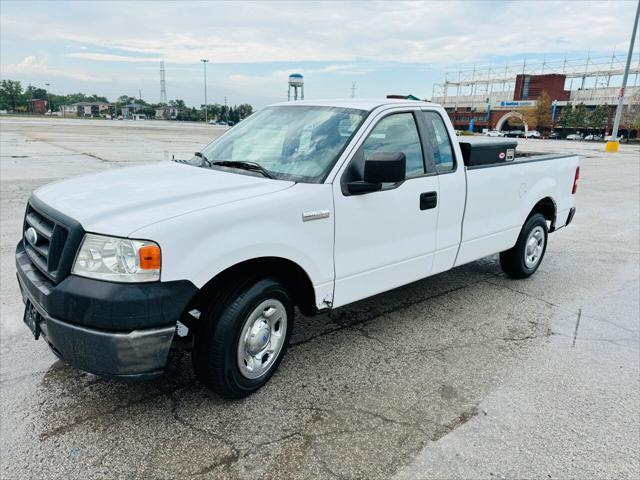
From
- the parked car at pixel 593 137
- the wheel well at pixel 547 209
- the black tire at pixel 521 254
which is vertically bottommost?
the parked car at pixel 593 137

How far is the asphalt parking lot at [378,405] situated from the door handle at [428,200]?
1084 mm

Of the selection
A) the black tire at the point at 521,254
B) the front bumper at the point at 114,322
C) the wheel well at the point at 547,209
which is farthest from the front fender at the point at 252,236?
the wheel well at the point at 547,209

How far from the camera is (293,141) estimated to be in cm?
380

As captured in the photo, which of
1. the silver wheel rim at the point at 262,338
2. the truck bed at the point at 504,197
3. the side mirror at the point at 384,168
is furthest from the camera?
the truck bed at the point at 504,197

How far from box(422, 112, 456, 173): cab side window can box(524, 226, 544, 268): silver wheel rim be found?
5.90 feet

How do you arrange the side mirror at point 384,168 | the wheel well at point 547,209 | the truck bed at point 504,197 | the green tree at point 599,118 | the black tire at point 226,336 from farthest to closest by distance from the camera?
the green tree at point 599,118, the wheel well at point 547,209, the truck bed at point 504,197, the side mirror at point 384,168, the black tire at point 226,336

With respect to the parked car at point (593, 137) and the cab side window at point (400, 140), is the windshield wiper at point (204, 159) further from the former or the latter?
the parked car at point (593, 137)

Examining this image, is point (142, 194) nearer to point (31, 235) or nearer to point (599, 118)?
point (31, 235)

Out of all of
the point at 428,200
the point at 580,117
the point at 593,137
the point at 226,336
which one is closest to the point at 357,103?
the point at 428,200

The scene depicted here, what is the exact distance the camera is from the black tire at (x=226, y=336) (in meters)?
2.91

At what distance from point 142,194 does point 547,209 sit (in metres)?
4.78

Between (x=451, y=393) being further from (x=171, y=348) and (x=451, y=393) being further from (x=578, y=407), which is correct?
(x=171, y=348)

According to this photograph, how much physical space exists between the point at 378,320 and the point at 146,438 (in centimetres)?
231

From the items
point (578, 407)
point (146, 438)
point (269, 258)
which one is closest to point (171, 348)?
point (146, 438)
